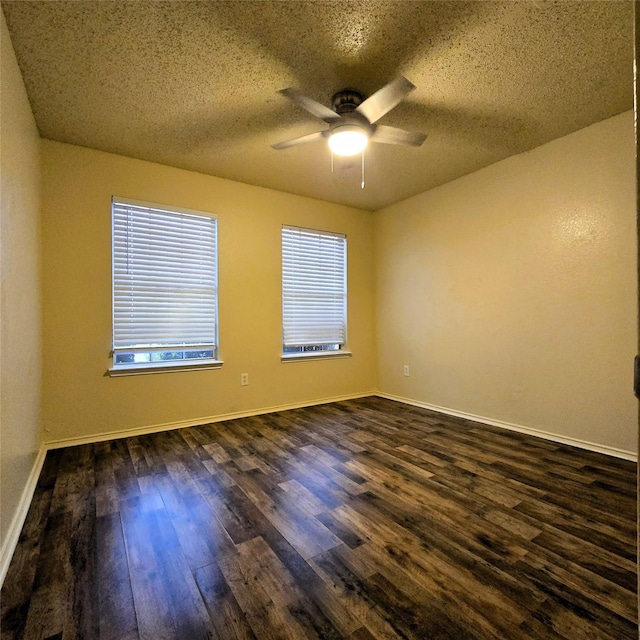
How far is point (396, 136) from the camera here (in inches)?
86.7

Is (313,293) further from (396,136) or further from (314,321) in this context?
(396,136)

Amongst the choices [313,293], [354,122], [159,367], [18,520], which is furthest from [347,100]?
[18,520]

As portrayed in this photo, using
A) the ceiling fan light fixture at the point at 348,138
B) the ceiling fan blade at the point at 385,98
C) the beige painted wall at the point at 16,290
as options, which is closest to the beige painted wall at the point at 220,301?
the beige painted wall at the point at 16,290

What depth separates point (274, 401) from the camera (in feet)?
12.5

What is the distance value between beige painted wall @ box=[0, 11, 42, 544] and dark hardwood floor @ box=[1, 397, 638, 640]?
0.33 m

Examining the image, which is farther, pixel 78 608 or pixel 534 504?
pixel 534 504

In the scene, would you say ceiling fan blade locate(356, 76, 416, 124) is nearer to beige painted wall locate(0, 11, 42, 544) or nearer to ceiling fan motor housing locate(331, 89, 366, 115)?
ceiling fan motor housing locate(331, 89, 366, 115)

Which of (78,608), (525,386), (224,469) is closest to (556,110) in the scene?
(525,386)

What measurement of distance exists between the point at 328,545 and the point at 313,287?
118 inches

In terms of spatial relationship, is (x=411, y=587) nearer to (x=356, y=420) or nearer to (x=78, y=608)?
(x=78, y=608)

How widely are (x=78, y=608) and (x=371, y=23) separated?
110 inches

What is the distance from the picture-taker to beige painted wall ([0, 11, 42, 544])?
152 cm

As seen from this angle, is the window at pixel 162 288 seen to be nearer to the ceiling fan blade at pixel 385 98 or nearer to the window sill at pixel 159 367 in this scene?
the window sill at pixel 159 367

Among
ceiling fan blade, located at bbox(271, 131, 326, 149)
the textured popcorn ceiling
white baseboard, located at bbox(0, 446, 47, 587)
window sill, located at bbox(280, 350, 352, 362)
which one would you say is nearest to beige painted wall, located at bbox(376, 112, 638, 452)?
the textured popcorn ceiling
